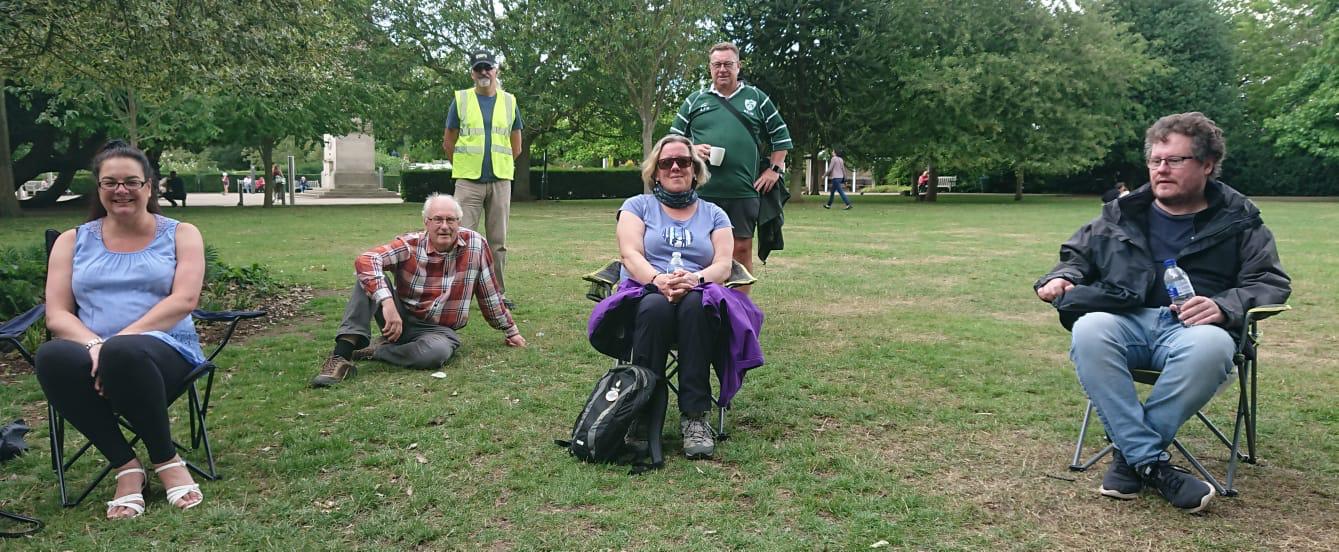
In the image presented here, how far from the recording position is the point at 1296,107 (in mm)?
34031

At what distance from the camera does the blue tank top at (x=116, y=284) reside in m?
3.61

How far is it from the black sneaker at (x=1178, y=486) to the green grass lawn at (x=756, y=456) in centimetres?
5

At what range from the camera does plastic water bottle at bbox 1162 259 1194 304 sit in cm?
344

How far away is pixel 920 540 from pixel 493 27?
2579 centimetres

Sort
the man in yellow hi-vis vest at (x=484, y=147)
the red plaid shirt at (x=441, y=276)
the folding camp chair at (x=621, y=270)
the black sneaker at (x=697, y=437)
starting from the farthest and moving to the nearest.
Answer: the man in yellow hi-vis vest at (x=484, y=147) → the red plaid shirt at (x=441, y=276) → the folding camp chair at (x=621, y=270) → the black sneaker at (x=697, y=437)

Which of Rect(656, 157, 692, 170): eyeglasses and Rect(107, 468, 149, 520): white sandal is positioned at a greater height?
Rect(656, 157, 692, 170): eyeglasses

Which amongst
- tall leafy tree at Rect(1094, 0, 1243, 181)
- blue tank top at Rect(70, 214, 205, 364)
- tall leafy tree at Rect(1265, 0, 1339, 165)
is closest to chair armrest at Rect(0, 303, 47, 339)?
blue tank top at Rect(70, 214, 205, 364)

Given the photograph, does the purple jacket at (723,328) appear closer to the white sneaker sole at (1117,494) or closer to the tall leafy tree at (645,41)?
the white sneaker sole at (1117,494)

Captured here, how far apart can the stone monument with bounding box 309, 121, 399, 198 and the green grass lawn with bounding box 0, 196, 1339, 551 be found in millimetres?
27567

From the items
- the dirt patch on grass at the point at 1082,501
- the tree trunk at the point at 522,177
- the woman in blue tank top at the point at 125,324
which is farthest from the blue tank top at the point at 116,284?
the tree trunk at the point at 522,177

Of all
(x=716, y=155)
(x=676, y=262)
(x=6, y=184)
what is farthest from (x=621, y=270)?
(x=6, y=184)

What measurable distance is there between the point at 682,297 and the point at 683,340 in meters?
0.18

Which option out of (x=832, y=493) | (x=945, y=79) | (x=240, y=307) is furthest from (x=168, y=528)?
(x=945, y=79)

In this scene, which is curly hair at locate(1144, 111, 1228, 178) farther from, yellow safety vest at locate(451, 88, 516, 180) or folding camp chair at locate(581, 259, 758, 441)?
yellow safety vest at locate(451, 88, 516, 180)
